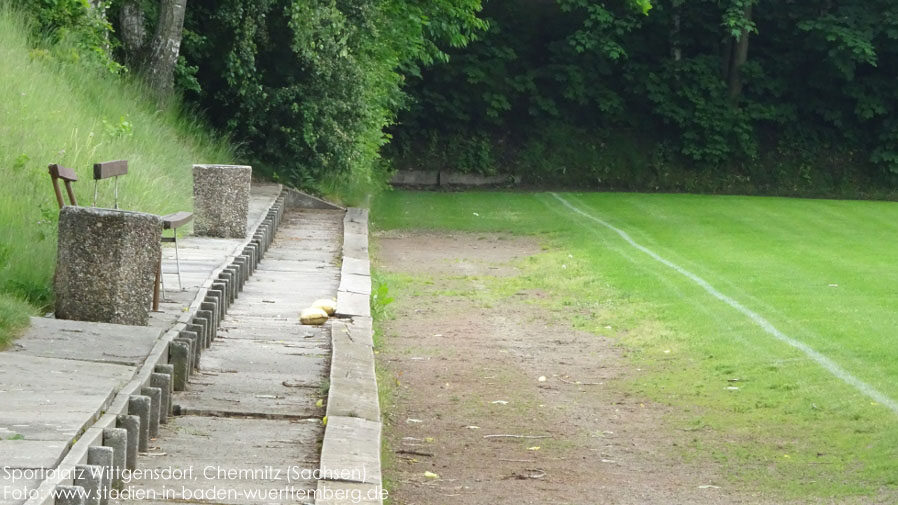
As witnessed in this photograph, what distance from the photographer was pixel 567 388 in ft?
30.6

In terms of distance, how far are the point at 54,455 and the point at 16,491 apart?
47 cm

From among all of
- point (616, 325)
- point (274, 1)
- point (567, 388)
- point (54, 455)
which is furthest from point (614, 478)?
point (274, 1)

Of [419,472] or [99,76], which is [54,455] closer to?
[419,472]

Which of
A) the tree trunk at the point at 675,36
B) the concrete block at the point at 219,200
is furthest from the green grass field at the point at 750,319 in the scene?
the tree trunk at the point at 675,36

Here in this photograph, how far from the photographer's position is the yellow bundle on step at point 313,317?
10117 mm

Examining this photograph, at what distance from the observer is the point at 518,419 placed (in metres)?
8.25

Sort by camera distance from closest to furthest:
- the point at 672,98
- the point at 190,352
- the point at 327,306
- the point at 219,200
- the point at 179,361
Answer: the point at 179,361, the point at 190,352, the point at 327,306, the point at 219,200, the point at 672,98

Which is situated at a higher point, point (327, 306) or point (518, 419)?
point (327, 306)

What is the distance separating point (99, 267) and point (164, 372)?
1.60 m

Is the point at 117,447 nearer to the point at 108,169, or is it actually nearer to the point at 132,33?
the point at 108,169

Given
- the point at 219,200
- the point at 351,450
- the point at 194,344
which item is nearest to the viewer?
the point at 351,450

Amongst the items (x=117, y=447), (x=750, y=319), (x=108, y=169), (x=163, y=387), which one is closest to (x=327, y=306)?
(x=108, y=169)

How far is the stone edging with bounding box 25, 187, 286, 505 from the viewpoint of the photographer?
16.3 feet

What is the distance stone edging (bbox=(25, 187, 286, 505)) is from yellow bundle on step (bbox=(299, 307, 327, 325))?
0.65m
